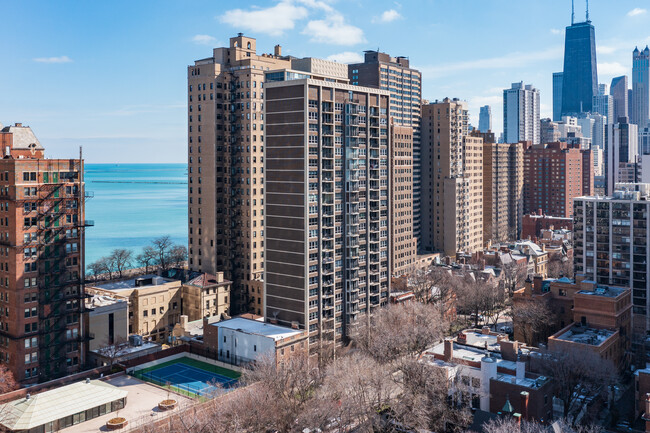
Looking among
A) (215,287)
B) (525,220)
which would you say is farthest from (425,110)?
(215,287)

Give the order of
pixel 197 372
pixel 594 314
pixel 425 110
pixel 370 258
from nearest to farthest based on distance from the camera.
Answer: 1. pixel 197 372
2. pixel 594 314
3. pixel 370 258
4. pixel 425 110

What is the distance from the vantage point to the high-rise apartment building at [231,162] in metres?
99.2

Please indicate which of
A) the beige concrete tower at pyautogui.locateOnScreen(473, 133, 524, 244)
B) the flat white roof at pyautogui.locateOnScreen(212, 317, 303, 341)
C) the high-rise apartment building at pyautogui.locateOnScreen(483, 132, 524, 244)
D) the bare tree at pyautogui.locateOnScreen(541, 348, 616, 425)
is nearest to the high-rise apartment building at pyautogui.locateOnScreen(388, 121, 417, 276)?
the beige concrete tower at pyautogui.locateOnScreen(473, 133, 524, 244)

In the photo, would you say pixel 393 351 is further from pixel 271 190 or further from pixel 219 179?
pixel 219 179

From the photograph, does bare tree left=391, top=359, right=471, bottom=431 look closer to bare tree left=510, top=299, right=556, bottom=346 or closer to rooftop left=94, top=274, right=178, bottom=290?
bare tree left=510, top=299, right=556, bottom=346

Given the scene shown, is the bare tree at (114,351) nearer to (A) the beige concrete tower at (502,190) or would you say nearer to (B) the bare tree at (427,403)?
(B) the bare tree at (427,403)

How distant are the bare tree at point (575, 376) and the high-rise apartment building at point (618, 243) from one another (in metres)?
31.5

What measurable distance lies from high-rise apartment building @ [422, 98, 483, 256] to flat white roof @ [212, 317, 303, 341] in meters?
82.7

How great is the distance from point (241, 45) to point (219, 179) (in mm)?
23578

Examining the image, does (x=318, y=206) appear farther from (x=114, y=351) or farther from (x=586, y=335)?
(x=586, y=335)

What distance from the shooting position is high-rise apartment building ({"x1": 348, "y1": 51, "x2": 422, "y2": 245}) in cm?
16012

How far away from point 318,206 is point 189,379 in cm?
2652

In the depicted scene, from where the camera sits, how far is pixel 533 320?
76.3 metres

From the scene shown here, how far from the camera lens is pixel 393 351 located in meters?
67.9
